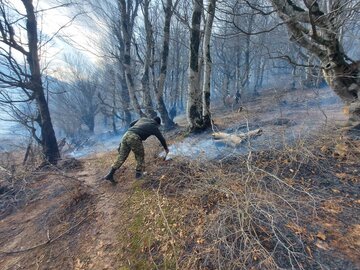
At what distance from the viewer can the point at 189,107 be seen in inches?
277

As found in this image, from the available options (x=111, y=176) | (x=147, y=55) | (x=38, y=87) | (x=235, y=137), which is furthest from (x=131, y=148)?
(x=147, y=55)

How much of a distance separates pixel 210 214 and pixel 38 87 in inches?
305

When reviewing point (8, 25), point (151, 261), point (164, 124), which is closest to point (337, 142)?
point (151, 261)

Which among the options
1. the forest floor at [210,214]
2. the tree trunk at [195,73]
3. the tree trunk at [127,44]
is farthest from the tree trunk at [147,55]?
the forest floor at [210,214]

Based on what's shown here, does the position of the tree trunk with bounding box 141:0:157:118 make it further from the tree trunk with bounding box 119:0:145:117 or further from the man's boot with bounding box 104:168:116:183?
the man's boot with bounding box 104:168:116:183

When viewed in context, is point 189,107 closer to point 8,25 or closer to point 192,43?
point 192,43

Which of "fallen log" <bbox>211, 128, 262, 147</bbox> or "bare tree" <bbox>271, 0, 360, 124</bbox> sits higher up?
"bare tree" <bbox>271, 0, 360, 124</bbox>

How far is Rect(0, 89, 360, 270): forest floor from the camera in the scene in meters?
2.40

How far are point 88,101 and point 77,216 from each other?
900 inches

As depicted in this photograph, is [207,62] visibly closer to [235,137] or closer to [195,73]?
[195,73]

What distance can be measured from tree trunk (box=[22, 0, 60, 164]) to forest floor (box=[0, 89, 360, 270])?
270 centimetres

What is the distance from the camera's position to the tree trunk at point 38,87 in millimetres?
7562

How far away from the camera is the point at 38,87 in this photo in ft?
25.2

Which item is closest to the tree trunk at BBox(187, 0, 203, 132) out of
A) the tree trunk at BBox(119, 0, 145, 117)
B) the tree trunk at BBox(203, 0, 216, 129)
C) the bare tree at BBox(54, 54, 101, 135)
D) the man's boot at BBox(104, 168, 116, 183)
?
the tree trunk at BBox(203, 0, 216, 129)
